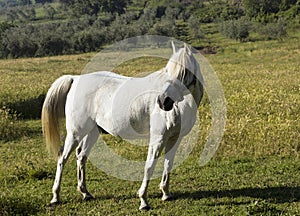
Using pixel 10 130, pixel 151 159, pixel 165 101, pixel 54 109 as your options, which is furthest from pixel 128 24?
pixel 165 101

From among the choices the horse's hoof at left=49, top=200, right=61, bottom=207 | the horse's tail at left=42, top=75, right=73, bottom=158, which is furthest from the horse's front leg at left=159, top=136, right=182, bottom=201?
the horse's tail at left=42, top=75, right=73, bottom=158

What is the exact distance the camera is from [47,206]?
6.21 metres

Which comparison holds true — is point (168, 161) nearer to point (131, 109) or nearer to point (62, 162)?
point (131, 109)

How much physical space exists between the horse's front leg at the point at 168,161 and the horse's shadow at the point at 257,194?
231mm

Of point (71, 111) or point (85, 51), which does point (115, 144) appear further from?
point (85, 51)

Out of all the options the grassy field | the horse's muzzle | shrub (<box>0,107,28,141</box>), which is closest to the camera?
the horse's muzzle

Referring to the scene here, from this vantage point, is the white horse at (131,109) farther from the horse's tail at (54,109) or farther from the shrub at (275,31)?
the shrub at (275,31)

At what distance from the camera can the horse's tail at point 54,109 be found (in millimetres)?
6551

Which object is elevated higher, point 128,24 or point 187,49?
point 187,49

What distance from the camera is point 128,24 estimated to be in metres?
84.7

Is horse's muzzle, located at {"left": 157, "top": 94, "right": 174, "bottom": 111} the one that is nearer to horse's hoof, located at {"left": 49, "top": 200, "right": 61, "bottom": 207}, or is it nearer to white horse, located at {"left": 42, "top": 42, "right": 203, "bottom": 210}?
white horse, located at {"left": 42, "top": 42, "right": 203, "bottom": 210}

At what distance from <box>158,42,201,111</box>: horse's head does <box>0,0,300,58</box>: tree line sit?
177 feet

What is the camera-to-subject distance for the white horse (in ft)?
16.7

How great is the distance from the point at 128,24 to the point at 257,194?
80.8 metres
